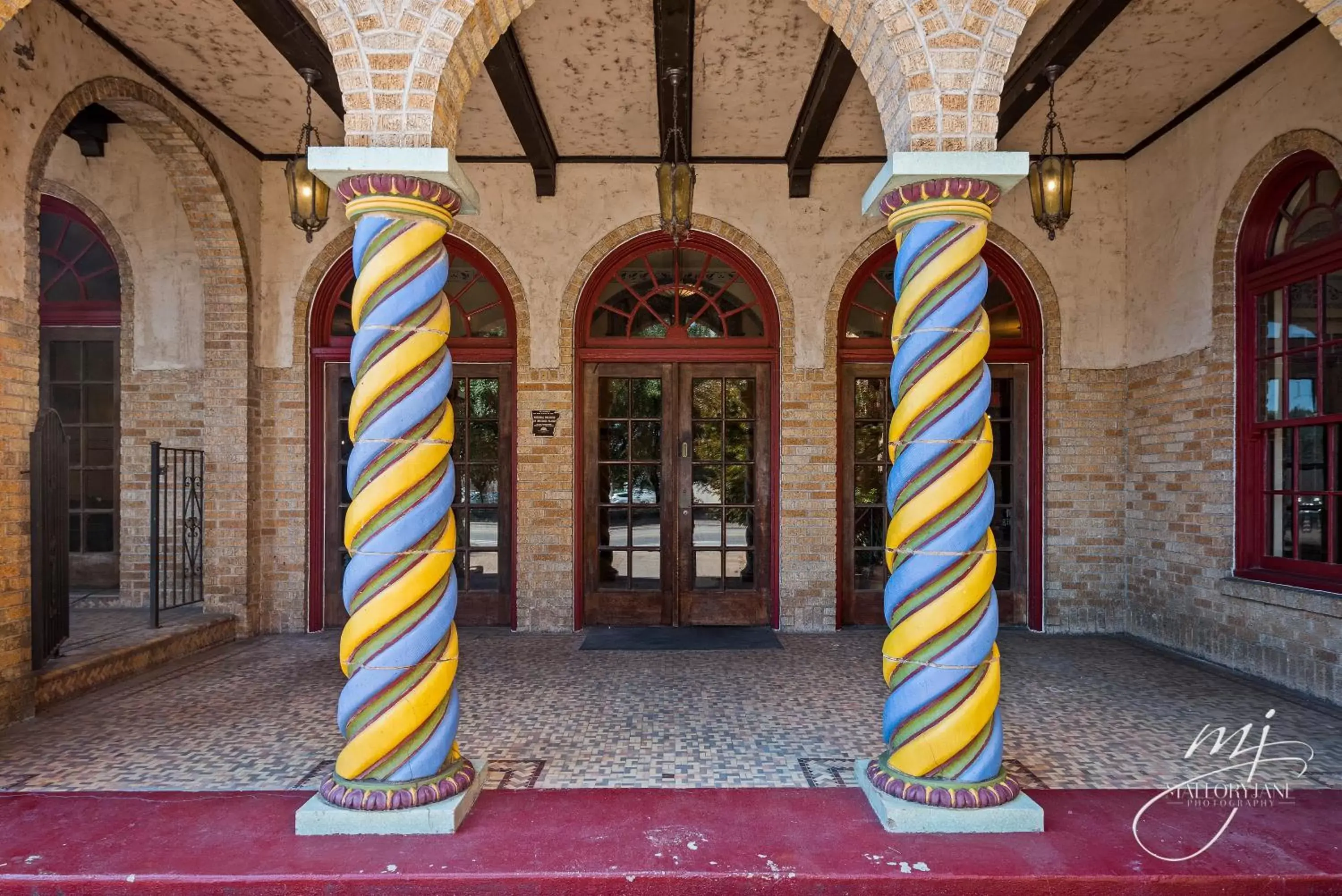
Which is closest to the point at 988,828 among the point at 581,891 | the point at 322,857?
the point at 581,891

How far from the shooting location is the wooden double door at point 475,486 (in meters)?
7.03

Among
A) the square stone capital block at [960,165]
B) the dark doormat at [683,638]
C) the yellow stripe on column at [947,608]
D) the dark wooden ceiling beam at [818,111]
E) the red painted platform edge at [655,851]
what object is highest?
the dark wooden ceiling beam at [818,111]

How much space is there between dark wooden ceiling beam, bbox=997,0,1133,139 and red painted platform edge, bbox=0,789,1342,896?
12.1 ft

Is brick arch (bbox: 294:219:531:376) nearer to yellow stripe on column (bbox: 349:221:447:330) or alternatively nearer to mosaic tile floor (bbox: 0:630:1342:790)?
mosaic tile floor (bbox: 0:630:1342:790)

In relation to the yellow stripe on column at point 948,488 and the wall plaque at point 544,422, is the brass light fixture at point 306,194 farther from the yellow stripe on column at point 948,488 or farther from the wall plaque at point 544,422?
the yellow stripe on column at point 948,488

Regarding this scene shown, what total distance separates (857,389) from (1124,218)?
9.02 ft

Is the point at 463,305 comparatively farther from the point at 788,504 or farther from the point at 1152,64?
the point at 1152,64

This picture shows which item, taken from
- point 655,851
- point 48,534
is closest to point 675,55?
point 655,851

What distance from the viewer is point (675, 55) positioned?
500cm

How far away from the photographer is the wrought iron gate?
14.9 feet

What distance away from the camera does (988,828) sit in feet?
10.1

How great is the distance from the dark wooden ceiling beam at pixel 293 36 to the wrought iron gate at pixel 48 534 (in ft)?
8.58

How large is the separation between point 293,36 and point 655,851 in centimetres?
498

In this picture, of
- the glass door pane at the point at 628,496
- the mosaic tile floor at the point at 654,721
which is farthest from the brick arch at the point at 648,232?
the mosaic tile floor at the point at 654,721
